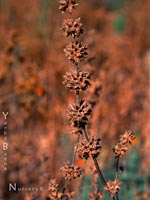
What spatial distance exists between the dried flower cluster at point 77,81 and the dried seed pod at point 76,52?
32 mm

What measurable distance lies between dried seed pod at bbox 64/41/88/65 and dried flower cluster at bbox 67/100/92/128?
0.31 feet

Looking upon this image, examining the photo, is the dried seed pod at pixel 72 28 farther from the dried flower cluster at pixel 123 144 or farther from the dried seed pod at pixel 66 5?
the dried flower cluster at pixel 123 144

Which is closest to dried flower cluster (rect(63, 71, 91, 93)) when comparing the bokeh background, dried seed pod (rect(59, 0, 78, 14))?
dried seed pod (rect(59, 0, 78, 14))

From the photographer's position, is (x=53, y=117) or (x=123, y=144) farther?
(x=53, y=117)

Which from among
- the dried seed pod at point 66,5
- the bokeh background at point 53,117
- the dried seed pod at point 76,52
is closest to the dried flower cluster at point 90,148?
the dried seed pod at point 76,52

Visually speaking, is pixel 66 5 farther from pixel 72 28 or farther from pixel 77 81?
pixel 77 81

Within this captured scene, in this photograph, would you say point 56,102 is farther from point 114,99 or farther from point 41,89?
point 114,99

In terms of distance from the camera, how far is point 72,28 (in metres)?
1.33

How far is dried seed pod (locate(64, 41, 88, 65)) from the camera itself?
132 centimetres

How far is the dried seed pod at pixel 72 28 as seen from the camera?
1.32 metres

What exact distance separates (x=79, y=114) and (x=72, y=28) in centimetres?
19

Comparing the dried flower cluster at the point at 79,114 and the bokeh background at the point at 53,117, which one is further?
the bokeh background at the point at 53,117

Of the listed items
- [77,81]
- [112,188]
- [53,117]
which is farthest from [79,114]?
[53,117]

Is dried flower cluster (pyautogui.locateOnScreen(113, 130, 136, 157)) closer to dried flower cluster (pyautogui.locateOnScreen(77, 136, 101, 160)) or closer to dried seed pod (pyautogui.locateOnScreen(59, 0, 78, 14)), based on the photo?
dried flower cluster (pyautogui.locateOnScreen(77, 136, 101, 160))
